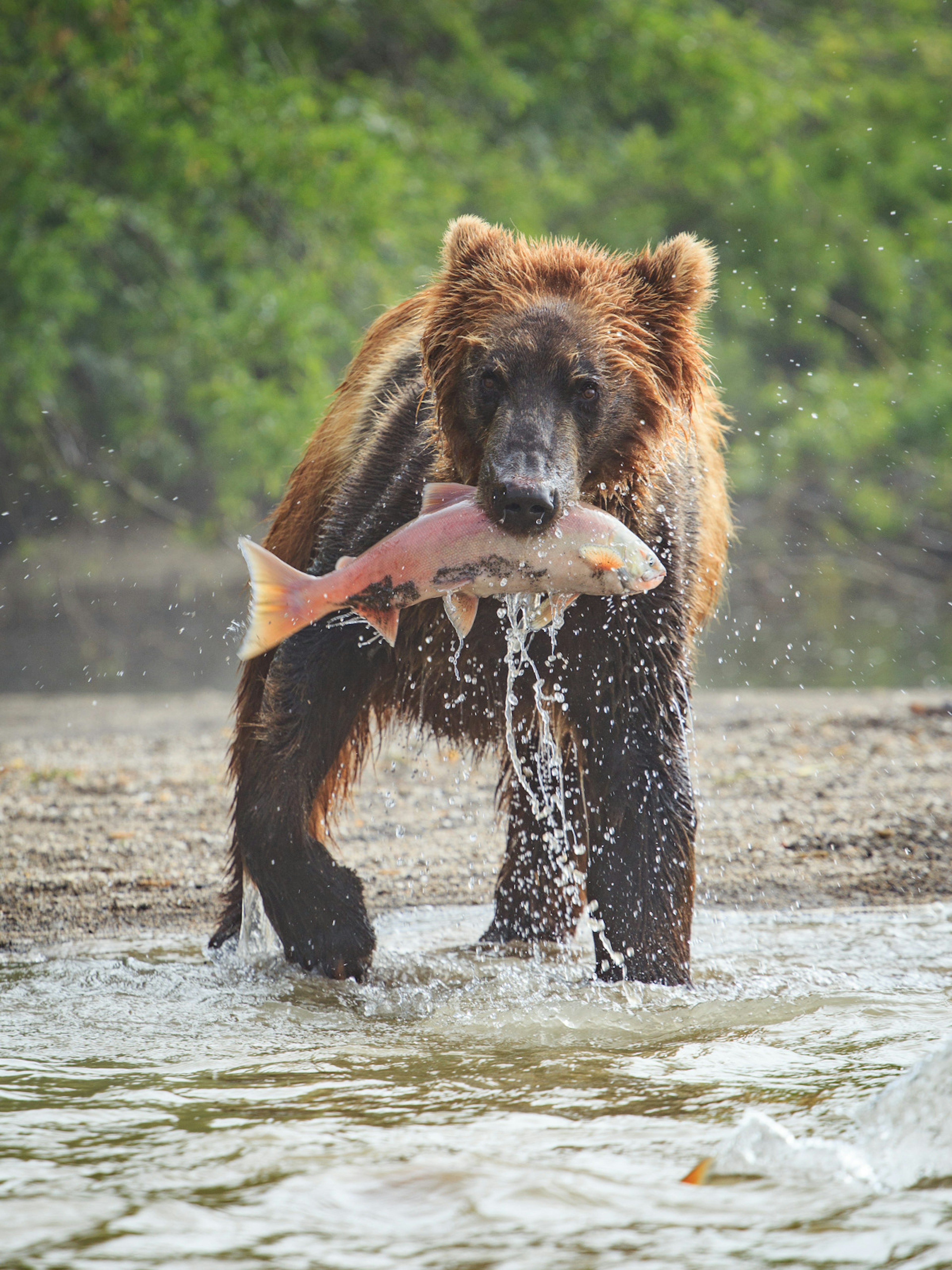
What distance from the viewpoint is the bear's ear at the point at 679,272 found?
3.90 metres

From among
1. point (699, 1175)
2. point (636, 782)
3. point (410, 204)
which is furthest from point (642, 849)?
point (410, 204)

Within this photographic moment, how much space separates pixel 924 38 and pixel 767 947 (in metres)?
18.1

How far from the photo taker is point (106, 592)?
16.6 m

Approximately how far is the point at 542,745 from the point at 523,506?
3.81 feet

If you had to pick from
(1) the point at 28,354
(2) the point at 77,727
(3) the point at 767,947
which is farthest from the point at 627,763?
(1) the point at 28,354

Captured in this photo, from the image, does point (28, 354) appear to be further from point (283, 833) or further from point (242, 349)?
point (283, 833)

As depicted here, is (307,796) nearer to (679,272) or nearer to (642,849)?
(642,849)

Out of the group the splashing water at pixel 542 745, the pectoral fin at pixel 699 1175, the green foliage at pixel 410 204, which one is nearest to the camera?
the pectoral fin at pixel 699 1175

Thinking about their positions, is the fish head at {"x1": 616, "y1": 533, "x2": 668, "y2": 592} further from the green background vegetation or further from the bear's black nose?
the green background vegetation

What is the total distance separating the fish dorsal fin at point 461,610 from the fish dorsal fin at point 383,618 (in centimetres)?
13

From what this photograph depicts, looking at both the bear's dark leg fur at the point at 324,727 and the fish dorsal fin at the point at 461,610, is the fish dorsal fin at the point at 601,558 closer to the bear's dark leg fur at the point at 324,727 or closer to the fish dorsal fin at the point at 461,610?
the fish dorsal fin at the point at 461,610

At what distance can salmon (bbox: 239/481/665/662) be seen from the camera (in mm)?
3410

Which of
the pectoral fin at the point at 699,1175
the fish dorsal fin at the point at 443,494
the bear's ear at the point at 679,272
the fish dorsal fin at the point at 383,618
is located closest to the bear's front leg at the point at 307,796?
the fish dorsal fin at the point at 383,618

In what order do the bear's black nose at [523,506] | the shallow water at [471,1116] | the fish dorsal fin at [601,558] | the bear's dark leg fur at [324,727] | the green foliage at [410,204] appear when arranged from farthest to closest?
the green foliage at [410,204] < the bear's dark leg fur at [324,727] < the fish dorsal fin at [601,558] < the bear's black nose at [523,506] < the shallow water at [471,1116]
